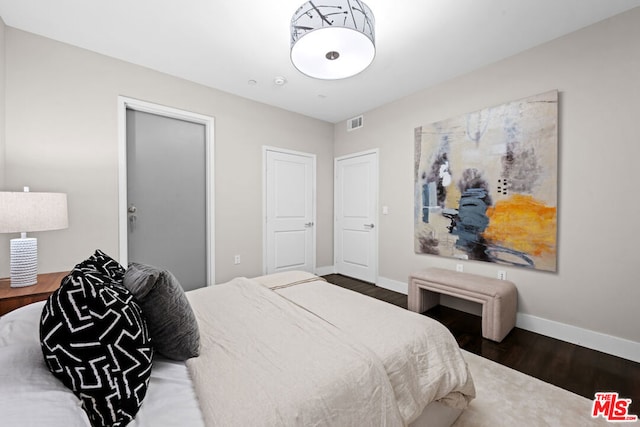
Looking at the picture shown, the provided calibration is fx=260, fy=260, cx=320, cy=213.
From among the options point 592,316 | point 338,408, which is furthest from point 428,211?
point 338,408

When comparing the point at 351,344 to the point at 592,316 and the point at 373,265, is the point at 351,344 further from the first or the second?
the point at 373,265

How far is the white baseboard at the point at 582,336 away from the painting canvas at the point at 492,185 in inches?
20.1

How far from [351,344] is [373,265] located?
116 inches

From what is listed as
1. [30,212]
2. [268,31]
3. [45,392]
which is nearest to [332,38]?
[268,31]

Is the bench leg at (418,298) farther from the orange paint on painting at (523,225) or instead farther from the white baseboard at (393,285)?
the orange paint on painting at (523,225)

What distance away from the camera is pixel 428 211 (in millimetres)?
3234

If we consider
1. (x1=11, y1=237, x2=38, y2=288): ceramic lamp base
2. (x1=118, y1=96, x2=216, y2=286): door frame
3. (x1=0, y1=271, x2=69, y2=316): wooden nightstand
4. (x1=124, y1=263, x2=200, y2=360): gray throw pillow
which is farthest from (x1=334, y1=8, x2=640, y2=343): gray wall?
(x1=11, y1=237, x2=38, y2=288): ceramic lamp base

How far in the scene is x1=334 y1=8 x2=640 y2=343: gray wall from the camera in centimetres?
203

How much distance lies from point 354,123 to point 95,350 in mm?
4150

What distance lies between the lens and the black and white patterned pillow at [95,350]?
2.18 feet

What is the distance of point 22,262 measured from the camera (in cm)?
185

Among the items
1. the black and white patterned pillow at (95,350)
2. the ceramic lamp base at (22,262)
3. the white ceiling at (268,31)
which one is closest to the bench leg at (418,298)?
the white ceiling at (268,31)

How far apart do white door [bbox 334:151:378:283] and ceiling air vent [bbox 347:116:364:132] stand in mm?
452

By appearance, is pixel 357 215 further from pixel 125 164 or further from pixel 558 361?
pixel 125 164
